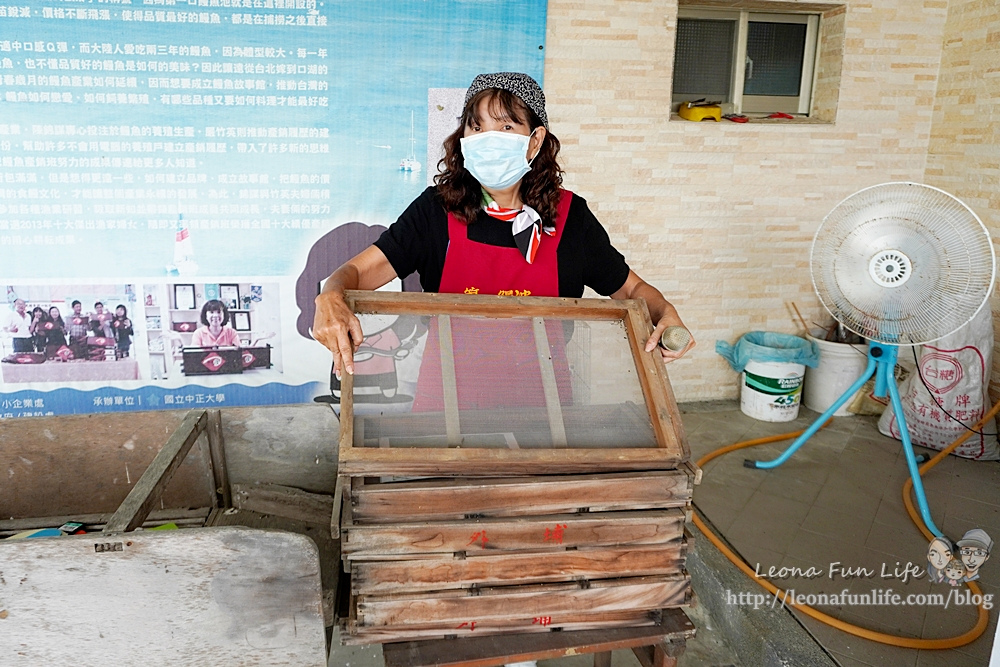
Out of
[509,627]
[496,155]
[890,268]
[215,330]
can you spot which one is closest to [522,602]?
[509,627]

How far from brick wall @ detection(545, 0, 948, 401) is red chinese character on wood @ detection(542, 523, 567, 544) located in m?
3.22

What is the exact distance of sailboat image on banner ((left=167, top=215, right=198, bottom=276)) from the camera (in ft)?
13.1

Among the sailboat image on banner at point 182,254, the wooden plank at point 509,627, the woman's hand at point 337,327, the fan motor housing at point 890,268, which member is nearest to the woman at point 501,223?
the woman's hand at point 337,327

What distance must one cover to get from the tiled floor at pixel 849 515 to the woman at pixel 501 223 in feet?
5.41

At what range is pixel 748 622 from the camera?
2.79 metres

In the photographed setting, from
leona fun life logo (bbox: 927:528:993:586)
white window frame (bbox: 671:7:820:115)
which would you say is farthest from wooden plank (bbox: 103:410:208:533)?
white window frame (bbox: 671:7:820:115)

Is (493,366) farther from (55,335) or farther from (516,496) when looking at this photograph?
(55,335)

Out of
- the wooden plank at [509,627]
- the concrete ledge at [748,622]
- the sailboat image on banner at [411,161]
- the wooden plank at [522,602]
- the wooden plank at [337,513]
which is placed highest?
the sailboat image on banner at [411,161]

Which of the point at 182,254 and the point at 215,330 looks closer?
the point at 182,254

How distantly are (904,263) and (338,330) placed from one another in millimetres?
2719

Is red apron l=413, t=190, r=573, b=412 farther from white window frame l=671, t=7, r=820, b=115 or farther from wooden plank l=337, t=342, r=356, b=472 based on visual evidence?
white window frame l=671, t=7, r=820, b=115

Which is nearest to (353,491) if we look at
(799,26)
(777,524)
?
(777,524)

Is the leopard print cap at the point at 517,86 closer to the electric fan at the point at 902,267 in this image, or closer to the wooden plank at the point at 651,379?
the wooden plank at the point at 651,379

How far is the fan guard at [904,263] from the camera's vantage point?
3121mm
